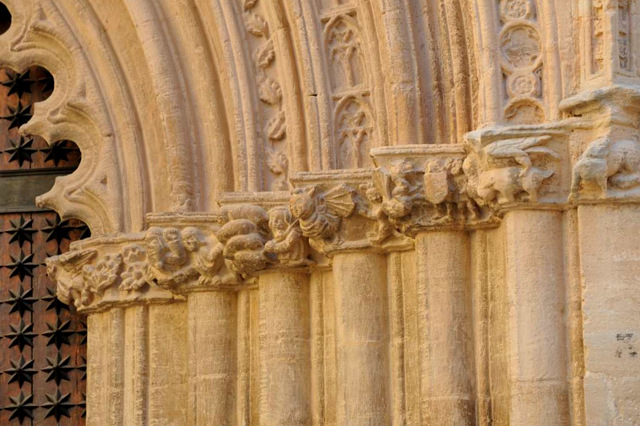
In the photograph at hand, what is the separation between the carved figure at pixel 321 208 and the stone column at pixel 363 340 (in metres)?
0.17

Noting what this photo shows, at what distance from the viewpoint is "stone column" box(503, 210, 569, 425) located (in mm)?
7891

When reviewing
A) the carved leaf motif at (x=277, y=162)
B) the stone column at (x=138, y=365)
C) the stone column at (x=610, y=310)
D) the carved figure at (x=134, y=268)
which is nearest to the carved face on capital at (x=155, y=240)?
the carved figure at (x=134, y=268)

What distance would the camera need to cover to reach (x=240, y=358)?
978 cm

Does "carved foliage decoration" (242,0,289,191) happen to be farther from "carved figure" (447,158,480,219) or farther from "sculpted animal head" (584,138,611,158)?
"sculpted animal head" (584,138,611,158)

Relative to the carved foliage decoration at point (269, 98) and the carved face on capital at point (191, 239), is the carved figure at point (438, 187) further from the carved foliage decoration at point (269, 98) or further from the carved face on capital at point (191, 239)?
the carved face on capital at point (191, 239)

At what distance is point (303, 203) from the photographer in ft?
29.3

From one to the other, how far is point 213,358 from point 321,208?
1.23 metres

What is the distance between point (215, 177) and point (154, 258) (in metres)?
0.52

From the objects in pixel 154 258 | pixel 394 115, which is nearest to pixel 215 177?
pixel 154 258

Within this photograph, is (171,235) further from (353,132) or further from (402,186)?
(402,186)

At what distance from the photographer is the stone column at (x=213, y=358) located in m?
9.76

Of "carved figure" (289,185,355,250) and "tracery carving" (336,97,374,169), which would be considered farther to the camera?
"tracery carving" (336,97,374,169)

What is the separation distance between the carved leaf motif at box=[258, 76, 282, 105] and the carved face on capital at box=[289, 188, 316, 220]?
77 cm

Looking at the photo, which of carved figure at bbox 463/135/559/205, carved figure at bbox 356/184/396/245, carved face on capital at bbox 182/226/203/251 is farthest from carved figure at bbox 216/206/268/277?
carved figure at bbox 463/135/559/205
